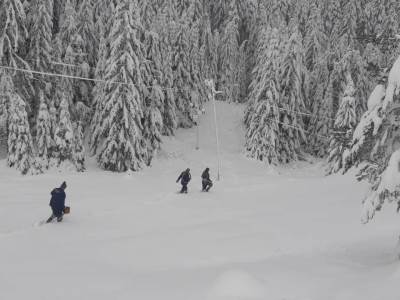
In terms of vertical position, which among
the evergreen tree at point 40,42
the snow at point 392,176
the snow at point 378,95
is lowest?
the snow at point 392,176

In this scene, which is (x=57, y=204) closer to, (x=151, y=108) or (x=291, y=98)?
(x=151, y=108)

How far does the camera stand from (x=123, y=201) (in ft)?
64.7

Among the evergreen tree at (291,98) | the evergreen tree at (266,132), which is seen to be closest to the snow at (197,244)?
the evergreen tree at (266,132)

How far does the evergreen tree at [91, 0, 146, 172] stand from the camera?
105 feet

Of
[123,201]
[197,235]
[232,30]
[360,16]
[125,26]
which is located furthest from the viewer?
[232,30]

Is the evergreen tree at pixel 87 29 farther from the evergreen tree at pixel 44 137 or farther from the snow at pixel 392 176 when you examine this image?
the snow at pixel 392 176

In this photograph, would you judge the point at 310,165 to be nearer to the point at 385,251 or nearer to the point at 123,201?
the point at 123,201

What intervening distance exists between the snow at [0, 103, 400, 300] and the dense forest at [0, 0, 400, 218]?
2.46 meters

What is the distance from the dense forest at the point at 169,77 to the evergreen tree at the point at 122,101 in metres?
0.09

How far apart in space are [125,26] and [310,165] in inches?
954

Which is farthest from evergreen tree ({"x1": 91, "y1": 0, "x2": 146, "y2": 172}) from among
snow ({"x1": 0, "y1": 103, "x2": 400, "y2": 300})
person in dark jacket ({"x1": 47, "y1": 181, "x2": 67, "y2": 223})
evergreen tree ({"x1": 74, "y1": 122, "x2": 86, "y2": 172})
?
person in dark jacket ({"x1": 47, "y1": 181, "x2": 67, "y2": 223})

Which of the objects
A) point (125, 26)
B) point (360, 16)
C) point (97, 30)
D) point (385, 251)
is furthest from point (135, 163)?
point (360, 16)

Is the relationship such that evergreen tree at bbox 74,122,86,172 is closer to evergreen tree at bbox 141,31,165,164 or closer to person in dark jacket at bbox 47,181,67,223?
evergreen tree at bbox 141,31,165,164

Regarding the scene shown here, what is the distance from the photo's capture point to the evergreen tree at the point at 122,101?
3200 cm
